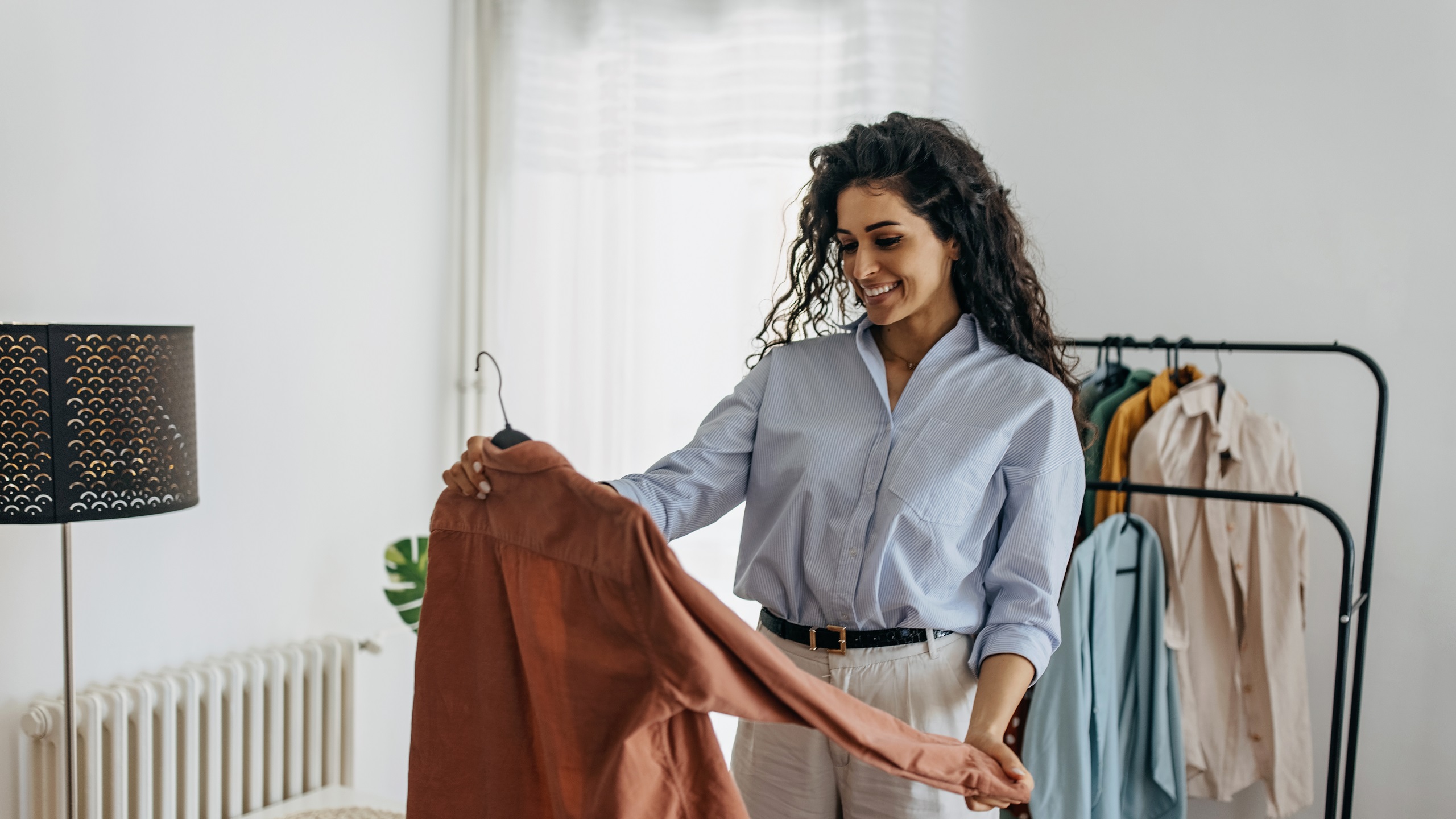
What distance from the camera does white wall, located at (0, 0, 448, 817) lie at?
2.04 metres

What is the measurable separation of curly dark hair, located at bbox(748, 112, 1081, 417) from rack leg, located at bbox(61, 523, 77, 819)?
4.14 feet

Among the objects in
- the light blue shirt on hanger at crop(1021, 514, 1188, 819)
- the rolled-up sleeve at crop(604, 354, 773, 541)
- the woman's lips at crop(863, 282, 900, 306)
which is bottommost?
the light blue shirt on hanger at crop(1021, 514, 1188, 819)

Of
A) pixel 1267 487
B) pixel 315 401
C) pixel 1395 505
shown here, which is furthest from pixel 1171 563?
pixel 315 401

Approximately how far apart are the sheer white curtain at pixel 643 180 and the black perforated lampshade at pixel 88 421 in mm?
1255

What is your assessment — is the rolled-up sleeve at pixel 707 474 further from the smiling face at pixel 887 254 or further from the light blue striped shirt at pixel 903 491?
the smiling face at pixel 887 254

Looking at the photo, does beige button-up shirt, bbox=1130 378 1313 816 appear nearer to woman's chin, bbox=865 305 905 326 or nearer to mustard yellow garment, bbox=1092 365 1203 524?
mustard yellow garment, bbox=1092 365 1203 524

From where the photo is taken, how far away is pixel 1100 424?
2.09m

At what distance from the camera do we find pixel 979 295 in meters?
1.51

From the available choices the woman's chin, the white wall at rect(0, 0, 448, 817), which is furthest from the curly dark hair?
the white wall at rect(0, 0, 448, 817)

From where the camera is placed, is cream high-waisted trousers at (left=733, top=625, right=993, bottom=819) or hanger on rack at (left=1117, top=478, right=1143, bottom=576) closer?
cream high-waisted trousers at (left=733, top=625, right=993, bottom=819)

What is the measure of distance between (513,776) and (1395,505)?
2.03 m

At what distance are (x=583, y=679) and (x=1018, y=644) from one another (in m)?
0.59

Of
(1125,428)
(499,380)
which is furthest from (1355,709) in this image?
(499,380)

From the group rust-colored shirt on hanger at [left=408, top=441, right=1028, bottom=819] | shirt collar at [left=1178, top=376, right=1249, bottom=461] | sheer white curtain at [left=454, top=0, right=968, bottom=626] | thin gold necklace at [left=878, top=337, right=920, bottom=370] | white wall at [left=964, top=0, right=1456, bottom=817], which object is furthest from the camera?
sheer white curtain at [left=454, top=0, right=968, bottom=626]
